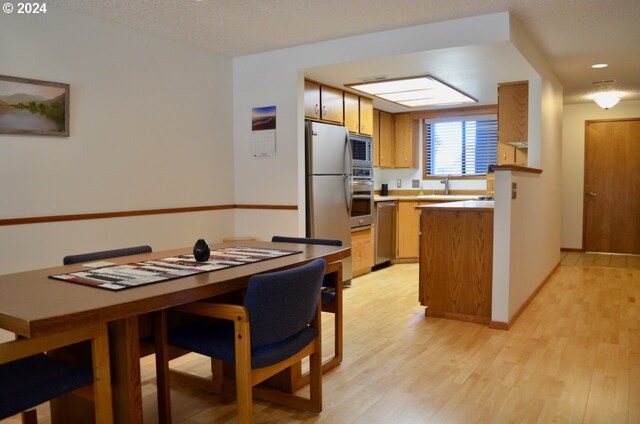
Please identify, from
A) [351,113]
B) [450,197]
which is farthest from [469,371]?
[450,197]

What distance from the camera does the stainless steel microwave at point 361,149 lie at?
5559mm

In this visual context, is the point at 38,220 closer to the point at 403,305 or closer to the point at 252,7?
the point at 252,7

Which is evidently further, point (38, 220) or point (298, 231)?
point (298, 231)

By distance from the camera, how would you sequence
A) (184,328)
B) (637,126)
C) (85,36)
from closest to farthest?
(184,328) → (85,36) → (637,126)

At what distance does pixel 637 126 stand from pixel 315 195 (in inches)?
209

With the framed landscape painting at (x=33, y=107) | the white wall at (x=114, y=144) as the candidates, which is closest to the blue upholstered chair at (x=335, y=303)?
the white wall at (x=114, y=144)

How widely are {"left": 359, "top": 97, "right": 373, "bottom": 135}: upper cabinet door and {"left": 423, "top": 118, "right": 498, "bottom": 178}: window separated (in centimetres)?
170

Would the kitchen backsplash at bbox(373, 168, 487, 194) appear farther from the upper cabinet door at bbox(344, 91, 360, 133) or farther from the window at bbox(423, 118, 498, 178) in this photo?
the upper cabinet door at bbox(344, 91, 360, 133)

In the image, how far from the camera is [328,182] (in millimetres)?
4980

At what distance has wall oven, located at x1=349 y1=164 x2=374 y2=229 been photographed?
554 cm

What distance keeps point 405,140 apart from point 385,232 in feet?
5.33

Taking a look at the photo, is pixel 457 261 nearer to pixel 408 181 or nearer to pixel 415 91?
pixel 415 91

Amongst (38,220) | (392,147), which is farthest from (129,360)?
(392,147)

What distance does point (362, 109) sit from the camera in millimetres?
5793
